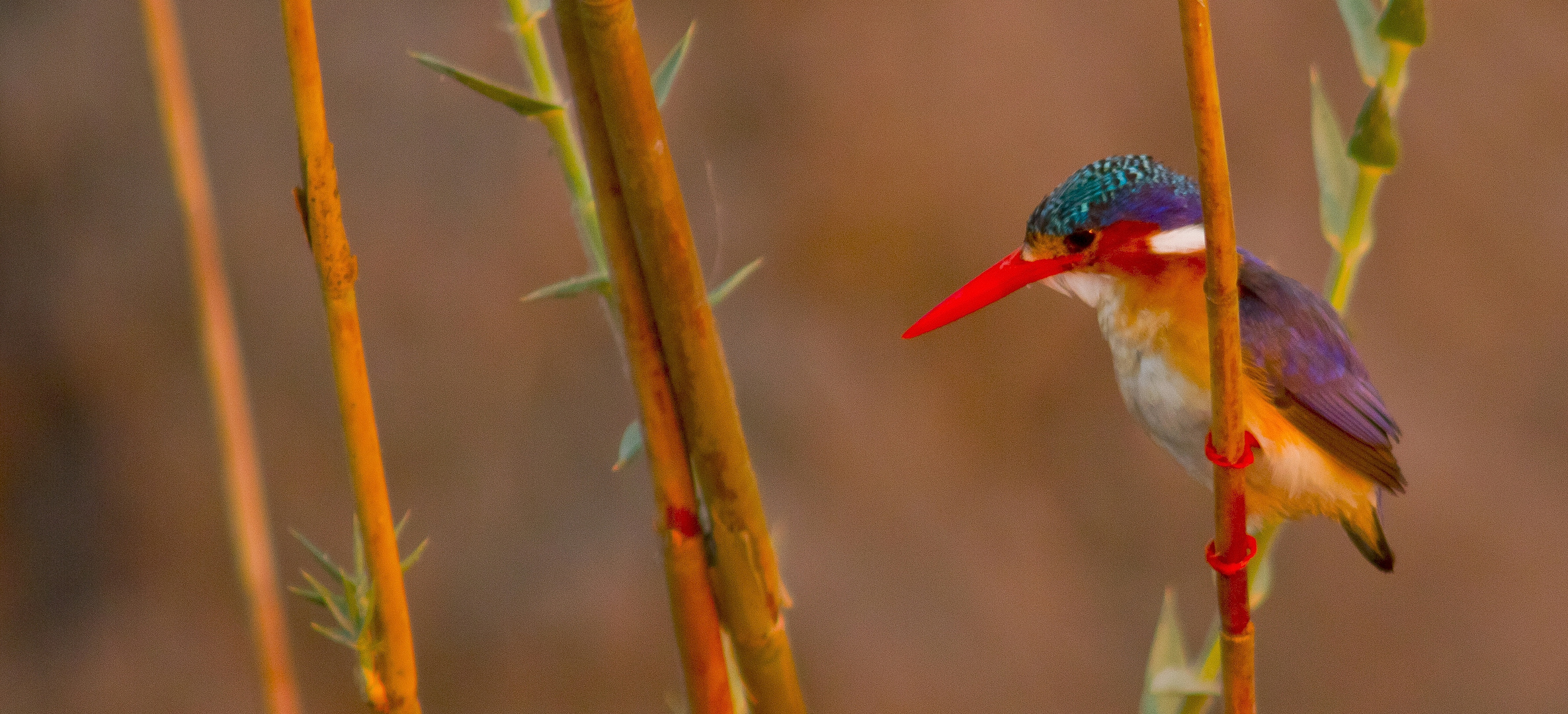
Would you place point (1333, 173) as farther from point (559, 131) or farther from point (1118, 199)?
point (559, 131)

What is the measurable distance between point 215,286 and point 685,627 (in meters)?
0.10

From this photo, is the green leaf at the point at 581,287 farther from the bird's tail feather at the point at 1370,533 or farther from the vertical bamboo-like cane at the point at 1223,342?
the bird's tail feather at the point at 1370,533

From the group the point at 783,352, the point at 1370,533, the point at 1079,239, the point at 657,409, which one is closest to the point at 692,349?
the point at 657,409

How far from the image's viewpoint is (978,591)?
87 centimetres

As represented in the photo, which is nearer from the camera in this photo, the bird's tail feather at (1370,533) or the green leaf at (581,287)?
the green leaf at (581,287)

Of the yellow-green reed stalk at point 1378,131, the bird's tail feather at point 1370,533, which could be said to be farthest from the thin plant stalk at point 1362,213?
the bird's tail feather at point 1370,533

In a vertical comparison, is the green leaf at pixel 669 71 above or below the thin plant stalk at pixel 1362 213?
above

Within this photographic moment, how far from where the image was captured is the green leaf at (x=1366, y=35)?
0.23 metres

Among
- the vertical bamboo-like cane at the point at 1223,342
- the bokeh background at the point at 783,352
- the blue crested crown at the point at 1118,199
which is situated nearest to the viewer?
the vertical bamboo-like cane at the point at 1223,342

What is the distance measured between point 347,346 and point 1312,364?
0.24 m

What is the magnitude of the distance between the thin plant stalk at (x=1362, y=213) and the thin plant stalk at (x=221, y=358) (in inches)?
8.1

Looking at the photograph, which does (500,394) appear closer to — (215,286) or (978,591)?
(978,591)

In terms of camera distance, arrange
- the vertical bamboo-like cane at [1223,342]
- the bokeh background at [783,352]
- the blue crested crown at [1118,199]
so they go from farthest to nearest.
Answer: the bokeh background at [783,352], the blue crested crown at [1118,199], the vertical bamboo-like cane at [1223,342]

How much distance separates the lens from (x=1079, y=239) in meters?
0.26
